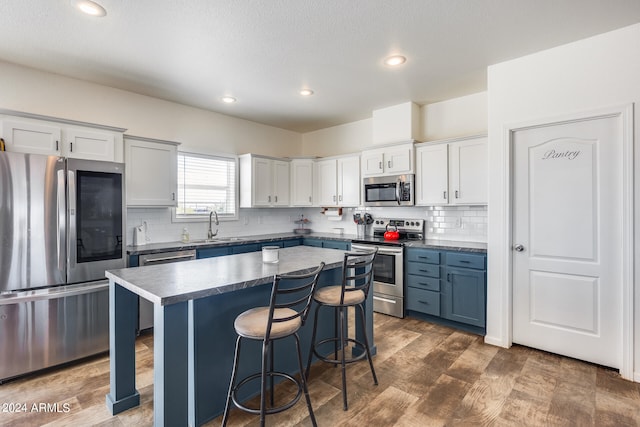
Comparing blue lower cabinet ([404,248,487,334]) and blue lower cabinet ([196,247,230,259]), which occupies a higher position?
blue lower cabinet ([196,247,230,259])

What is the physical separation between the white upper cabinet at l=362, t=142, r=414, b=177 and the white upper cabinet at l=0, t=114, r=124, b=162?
9.99 ft

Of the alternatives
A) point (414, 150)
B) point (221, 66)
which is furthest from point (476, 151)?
point (221, 66)

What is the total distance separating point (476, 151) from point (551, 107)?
923mm

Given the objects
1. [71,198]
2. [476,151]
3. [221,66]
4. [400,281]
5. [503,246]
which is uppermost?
[221,66]

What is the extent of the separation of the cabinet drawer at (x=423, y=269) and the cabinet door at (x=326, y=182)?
170cm

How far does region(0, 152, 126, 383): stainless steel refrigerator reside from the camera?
101 inches

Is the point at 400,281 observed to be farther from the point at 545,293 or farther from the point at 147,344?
the point at 147,344

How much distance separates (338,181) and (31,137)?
3625 mm

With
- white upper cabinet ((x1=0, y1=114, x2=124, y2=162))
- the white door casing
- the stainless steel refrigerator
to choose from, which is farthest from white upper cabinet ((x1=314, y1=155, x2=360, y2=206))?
the stainless steel refrigerator

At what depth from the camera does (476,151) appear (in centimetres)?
375

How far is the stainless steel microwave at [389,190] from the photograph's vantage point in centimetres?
425

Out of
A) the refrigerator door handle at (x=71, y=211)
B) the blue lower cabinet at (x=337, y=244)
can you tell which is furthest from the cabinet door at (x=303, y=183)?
the refrigerator door handle at (x=71, y=211)

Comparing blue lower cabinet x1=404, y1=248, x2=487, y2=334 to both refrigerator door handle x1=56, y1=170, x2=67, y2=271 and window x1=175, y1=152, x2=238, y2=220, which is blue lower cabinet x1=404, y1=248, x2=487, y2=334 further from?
refrigerator door handle x1=56, y1=170, x2=67, y2=271

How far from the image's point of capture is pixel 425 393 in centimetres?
235
